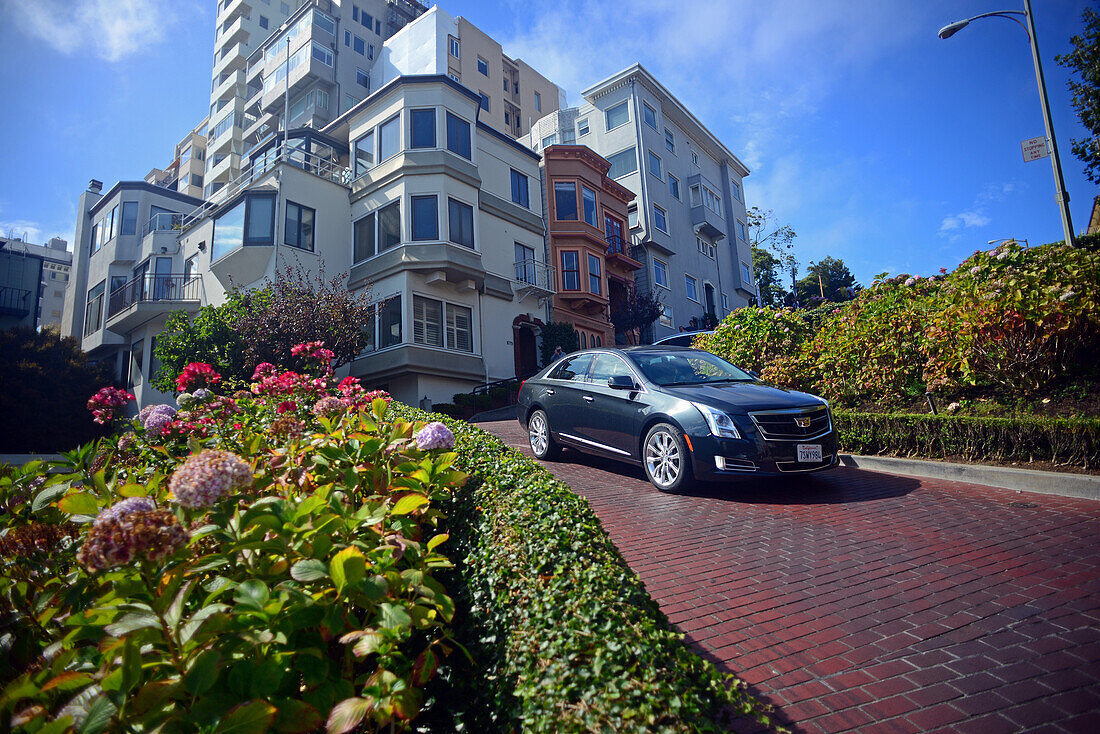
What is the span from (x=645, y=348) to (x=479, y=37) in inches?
1578

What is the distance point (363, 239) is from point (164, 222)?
1410 centimetres

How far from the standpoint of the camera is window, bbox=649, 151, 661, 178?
35.7 meters

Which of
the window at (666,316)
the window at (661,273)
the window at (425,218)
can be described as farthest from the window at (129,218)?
the window at (666,316)

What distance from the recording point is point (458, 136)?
24031 millimetres

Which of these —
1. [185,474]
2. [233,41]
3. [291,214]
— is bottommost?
[185,474]

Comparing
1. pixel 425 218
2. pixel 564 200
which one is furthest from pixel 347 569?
pixel 564 200

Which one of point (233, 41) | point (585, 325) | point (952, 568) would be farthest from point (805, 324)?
point (233, 41)

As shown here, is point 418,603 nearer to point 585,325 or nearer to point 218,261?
point 218,261

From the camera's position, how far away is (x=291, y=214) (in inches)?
887

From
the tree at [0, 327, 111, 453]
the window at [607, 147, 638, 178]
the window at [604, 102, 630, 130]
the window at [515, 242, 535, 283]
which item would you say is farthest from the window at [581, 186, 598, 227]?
the tree at [0, 327, 111, 453]

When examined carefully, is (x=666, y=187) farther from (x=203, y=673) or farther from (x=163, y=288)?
(x=203, y=673)

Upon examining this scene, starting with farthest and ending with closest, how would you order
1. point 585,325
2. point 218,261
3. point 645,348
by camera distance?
point 585,325 → point 218,261 → point 645,348

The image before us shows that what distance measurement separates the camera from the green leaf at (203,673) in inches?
55.6

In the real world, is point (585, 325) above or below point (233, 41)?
below
